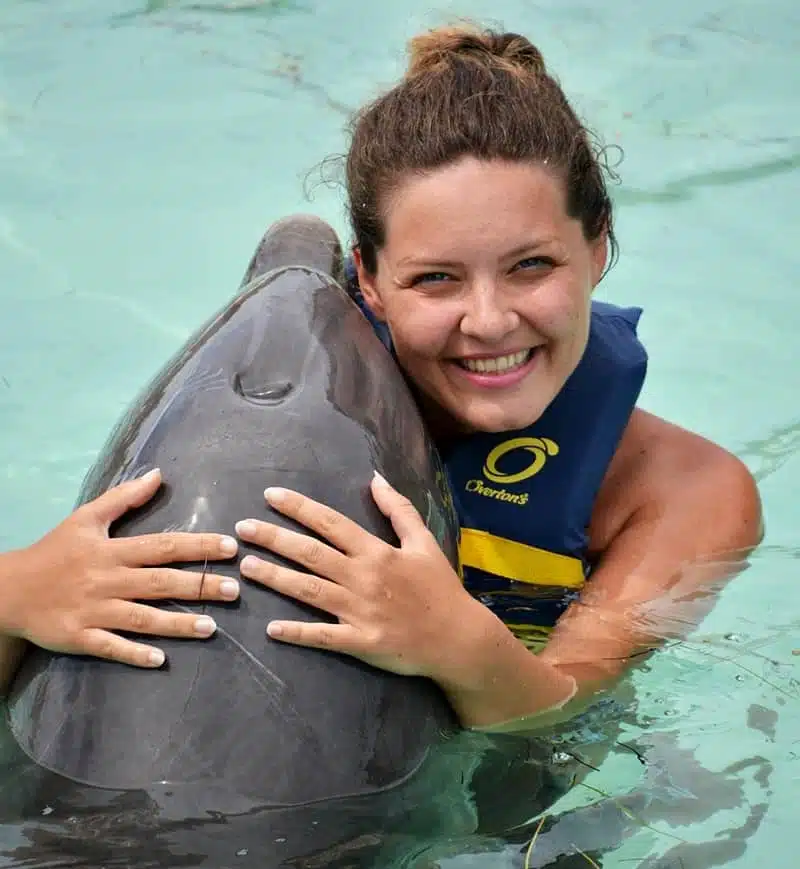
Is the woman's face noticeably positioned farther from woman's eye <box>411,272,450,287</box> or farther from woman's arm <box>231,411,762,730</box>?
woman's arm <box>231,411,762,730</box>

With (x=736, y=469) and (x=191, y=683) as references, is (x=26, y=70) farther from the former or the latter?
(x=191, y=683)

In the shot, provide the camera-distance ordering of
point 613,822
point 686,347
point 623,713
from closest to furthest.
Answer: point 613,822 < point 623,713 < point 686,347

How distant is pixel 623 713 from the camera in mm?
3861

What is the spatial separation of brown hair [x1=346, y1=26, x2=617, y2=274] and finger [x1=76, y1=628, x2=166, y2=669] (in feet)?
4.71

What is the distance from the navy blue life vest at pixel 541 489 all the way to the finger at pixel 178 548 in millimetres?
1431

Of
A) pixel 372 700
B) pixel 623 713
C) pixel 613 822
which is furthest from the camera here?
pixel 623 713

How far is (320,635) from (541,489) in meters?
1.48

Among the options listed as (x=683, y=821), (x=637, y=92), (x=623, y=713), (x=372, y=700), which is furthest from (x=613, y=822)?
(x=637, y=92)

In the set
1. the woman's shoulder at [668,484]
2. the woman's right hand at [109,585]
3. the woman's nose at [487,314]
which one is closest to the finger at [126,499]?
the woman's right hand at [109,585]

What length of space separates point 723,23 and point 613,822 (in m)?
7.45

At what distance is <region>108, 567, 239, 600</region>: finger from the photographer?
282 cm

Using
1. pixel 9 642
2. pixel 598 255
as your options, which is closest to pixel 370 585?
pixel 9 642

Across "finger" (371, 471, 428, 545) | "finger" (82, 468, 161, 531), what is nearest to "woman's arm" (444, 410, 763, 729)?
"finger" (371, 471, 428, 545)

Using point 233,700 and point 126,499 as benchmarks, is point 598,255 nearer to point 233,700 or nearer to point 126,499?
point 126,499
